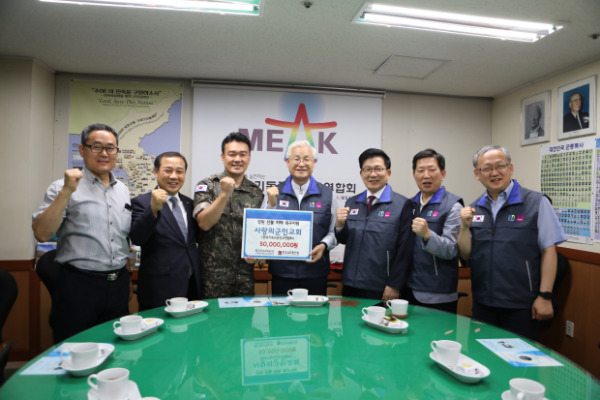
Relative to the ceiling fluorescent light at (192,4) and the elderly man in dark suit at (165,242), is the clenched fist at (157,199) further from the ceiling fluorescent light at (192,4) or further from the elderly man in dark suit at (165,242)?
the ceiling fluorescent light at (192,4)

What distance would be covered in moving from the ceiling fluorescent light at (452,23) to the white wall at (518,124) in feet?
3.62

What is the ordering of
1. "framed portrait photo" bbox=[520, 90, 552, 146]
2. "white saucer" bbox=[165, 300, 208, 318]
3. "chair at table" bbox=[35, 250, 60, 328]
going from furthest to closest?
"framed portrait photo" bbox=[520, 90, 552, 146]
"chair at table" bbox=[35, 250, 60, 328]
"white saucer" bbox=[165, 300, 208, 318]

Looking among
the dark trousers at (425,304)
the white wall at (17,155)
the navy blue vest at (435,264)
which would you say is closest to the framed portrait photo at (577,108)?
the navy blue vest at (435,264)

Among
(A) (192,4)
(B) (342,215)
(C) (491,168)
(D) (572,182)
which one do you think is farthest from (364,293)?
(D) (572,182)

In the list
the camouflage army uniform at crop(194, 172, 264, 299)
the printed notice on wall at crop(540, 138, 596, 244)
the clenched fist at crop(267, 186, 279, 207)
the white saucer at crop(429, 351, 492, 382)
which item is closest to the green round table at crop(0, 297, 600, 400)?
the white saucer at crop(429, 351, 492, 382)

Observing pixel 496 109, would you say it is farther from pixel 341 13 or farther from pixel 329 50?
pixel 341 13

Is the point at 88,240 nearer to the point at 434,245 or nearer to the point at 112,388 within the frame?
the point at 112,388

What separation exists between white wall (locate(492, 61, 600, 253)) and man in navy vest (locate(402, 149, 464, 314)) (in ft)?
6.84

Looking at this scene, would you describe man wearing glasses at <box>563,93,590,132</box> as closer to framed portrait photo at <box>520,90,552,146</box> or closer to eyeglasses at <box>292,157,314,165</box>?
framed portrait photo at <box>520,90,552,146</box>

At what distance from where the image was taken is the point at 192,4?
8.64 feet

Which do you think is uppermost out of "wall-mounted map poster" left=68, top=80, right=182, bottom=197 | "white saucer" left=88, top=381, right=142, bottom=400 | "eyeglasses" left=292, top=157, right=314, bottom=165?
"wall-mounted map poster" left=68, top=80, right=182, bottom=197

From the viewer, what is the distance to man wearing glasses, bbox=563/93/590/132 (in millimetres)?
3590

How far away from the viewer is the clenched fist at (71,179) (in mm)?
1953

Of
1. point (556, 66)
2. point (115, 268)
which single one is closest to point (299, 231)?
point (115, 268)
